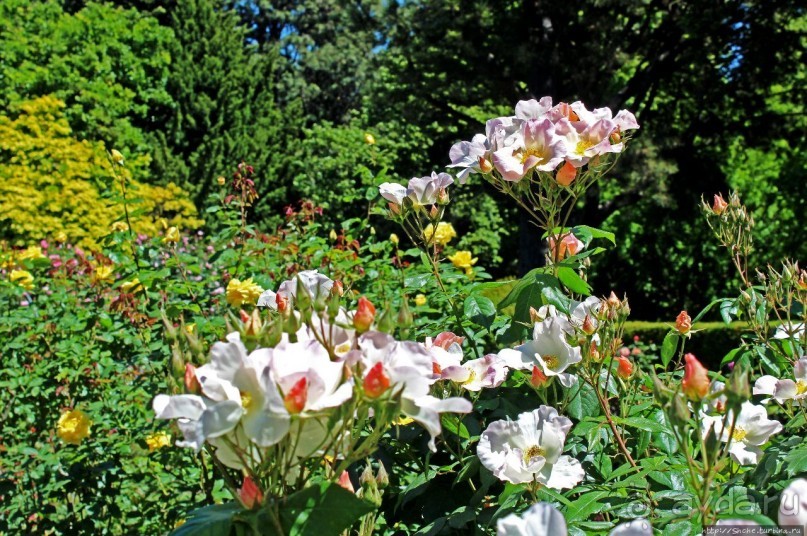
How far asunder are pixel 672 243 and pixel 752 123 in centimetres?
196

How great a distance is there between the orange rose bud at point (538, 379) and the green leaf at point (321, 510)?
44 centimetres

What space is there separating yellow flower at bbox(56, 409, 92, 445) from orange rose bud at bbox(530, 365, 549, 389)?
1.57 metres

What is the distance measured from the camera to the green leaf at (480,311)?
53.9 inches

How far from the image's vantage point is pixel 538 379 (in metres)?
1.11

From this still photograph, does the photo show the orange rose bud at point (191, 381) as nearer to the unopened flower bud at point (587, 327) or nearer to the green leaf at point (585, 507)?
the green leaf at point (585, 507)

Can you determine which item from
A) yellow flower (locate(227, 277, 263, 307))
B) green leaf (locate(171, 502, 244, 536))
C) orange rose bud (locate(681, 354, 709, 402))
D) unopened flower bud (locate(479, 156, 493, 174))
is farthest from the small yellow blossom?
yellow flower (locate(227, 277, 263, 307))

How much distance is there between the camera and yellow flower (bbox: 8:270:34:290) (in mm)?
2621

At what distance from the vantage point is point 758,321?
1.51m

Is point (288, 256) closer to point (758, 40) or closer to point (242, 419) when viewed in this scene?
point (242, 419)

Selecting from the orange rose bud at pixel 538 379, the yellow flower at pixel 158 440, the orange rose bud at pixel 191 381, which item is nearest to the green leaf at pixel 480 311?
the orange rose bud at pixel 538 379

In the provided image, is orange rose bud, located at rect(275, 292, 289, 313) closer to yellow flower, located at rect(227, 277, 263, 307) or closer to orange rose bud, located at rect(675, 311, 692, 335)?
orange rose bud, located at rect(675, 311, 692, 335)

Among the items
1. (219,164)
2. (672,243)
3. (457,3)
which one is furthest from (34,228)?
(672,243)

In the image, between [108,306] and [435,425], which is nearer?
[435,425]

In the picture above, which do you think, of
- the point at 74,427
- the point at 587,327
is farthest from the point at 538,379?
the point at 74,427
